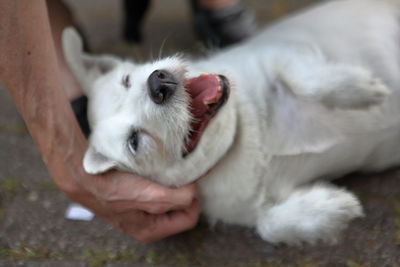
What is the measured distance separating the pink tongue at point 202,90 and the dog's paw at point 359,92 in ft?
1.95

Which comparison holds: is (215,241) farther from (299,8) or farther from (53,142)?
(299,8)

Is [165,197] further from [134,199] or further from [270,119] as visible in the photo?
[270,119]

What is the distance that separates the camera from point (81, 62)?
9.23 ft

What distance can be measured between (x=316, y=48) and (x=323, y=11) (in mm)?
339

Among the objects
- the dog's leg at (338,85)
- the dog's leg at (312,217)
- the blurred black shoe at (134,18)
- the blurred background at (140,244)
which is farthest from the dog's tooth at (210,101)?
the blurred black shoe at (134,18)

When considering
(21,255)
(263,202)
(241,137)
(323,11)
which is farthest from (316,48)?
(21,255)

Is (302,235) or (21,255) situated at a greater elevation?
(302,235)

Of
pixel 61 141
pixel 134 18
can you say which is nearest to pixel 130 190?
pixel 61 141

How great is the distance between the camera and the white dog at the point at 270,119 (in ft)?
7.64

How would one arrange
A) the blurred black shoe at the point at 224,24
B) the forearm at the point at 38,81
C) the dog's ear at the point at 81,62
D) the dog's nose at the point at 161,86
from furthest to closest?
the blurred black shoe at the point at 224,24, the dog's ear at the point at 81,62, the dog's nose at the point at 161,86, the forearm at the point at 38,81

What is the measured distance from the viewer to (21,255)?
A: 2648mm

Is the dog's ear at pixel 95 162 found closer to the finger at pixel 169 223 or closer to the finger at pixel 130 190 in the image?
the finger at pixel 130 190

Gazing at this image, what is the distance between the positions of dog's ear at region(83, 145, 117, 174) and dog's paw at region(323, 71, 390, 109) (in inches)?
44.8

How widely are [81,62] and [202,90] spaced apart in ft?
2.72
